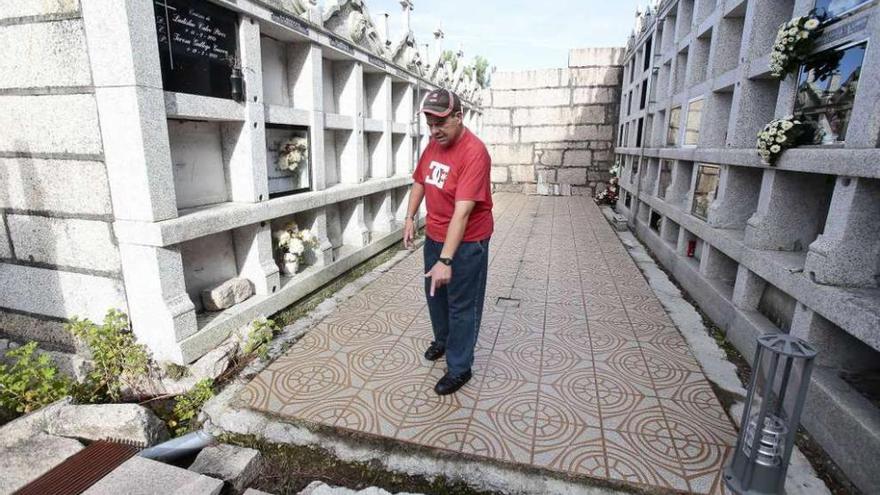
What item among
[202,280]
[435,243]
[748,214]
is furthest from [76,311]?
[748,214]

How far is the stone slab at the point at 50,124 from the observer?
3.01 meters

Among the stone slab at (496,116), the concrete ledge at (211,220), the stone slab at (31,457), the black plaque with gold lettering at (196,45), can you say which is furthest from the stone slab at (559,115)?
the stone slab at (31,457)

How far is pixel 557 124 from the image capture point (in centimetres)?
1415

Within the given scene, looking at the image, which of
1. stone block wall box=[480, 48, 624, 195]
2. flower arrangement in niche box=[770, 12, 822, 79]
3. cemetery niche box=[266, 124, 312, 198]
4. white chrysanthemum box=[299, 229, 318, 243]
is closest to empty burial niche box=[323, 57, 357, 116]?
cemetery niche box=[266, 124, 312, 198]

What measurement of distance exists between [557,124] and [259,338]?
1282cm

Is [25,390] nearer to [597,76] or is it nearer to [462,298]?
[462,298]

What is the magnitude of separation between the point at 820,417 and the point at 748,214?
2.50 m

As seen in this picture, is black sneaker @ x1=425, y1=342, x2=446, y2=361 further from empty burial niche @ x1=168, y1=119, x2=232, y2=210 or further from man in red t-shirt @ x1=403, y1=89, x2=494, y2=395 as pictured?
empty burial niche @ x1=168, y1=119, x2=232, y2=210

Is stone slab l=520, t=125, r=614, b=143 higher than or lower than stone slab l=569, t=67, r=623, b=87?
lower

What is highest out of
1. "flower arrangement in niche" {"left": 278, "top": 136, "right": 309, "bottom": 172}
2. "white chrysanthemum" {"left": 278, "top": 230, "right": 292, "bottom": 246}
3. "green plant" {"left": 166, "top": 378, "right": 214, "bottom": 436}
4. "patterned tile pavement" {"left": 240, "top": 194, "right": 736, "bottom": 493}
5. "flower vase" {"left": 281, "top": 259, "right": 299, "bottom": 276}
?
"flower arrangement in niche" {"left": 278, "top": 136, "right": 309, "bottom": 172}

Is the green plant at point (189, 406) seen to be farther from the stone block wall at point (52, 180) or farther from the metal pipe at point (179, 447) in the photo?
the stone block wall at point (52, 180)

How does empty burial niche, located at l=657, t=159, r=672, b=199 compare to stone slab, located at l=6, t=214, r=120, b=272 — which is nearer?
stone slab, located at l=6, t=214, r=120, b=272

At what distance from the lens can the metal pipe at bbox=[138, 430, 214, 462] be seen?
2.38m

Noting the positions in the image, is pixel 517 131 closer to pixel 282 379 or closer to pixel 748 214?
pixel 748 214
